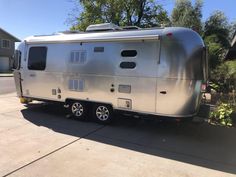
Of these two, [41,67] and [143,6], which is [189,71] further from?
[143,6]

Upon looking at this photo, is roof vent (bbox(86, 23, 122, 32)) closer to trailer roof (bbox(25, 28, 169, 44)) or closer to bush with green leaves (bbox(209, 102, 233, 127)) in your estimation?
trailer roof (bbox(25, 28, 169, 44))

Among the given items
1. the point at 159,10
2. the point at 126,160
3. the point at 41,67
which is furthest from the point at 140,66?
the point at 159,10

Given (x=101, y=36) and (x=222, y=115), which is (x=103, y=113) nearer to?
(x=101, y=36)

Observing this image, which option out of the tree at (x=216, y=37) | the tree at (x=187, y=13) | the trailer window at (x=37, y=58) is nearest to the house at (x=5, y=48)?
the tree at (x=187, y=13)

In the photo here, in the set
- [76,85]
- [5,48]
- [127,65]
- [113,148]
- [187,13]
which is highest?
[187,13]

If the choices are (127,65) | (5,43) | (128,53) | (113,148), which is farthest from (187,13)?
(5,43)

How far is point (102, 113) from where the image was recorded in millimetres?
7336

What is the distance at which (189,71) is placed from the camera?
5.82 m

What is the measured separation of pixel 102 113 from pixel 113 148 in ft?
6.69

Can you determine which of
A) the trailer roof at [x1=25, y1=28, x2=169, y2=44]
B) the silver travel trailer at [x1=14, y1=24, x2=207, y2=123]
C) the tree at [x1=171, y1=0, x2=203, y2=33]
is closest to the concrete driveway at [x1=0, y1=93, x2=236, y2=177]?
the silver travel trailer at [x1=14, y1=24, x2=207, y2=123]

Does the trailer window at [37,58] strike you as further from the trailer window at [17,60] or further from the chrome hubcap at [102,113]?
the chrome hubcap at [102,113]

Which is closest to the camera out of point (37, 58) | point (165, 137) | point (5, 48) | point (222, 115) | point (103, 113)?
point (165, 137)

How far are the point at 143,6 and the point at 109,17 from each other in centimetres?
296

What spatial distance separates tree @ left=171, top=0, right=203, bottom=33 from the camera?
21.9 metres
